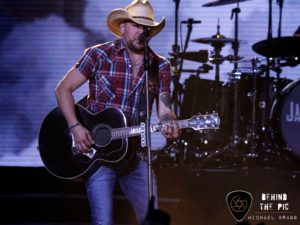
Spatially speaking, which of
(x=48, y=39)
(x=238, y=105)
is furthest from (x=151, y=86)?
(x=238, y=105)

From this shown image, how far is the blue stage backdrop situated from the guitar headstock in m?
2.78

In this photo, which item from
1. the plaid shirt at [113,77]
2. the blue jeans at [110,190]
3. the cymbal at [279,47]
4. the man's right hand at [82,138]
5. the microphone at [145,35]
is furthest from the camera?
the cymbal at [279,47]

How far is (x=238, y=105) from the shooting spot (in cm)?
771

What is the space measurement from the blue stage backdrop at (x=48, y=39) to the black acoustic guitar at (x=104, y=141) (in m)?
2.65

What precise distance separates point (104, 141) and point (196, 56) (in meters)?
3.21

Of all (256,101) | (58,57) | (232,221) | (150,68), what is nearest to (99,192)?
(150,68)

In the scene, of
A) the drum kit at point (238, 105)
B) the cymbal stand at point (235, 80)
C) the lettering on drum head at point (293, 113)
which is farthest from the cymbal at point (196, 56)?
the lettering on drum head at point (293, 113)

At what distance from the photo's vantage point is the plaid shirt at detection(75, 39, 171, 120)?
4562 millimetres

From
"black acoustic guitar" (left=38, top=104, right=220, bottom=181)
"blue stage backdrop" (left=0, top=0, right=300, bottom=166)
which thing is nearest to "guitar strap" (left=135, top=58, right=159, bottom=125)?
"black acoustic guitar" (left=38, top=104, right=220, bottom=181)

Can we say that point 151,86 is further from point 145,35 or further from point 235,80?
point 235,80

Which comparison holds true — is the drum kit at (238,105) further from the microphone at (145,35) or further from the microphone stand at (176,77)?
the microphone at (145,35)

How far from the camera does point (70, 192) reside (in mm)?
6777

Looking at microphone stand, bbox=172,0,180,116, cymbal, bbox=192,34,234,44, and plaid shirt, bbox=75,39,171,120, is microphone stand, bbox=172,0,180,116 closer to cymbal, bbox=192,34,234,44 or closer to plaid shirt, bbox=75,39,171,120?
cymbal, bbox=192,34,234,44

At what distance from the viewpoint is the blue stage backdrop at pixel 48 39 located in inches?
287
